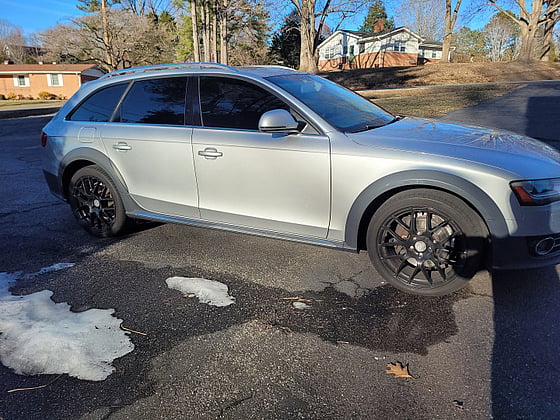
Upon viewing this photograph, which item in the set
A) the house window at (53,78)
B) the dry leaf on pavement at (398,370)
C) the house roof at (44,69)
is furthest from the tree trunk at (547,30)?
the house window at (53,78)

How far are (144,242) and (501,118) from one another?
399 inches

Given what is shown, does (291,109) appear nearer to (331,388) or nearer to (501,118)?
(331,388)

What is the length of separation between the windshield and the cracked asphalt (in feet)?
4.15

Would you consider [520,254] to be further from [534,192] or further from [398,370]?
[398,370]

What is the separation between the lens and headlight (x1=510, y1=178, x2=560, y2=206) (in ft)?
9.06

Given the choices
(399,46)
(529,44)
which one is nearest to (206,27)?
(529,44)

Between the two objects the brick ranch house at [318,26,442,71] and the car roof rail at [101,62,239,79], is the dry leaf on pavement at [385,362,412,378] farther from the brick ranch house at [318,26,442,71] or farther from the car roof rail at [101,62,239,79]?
the brick ranch house at [318,26,442,71]

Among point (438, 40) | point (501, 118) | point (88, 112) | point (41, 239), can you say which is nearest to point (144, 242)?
point (41, 239)

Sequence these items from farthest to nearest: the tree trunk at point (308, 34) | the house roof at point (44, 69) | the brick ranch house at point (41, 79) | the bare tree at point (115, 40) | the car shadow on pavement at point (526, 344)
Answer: the brick ranch house at point (41, 79), the house roof at point (44, 69), the bare tree at point (115, 40), the tree trunk at point (308, 34), the car shadow on pavement at point (526, 344)

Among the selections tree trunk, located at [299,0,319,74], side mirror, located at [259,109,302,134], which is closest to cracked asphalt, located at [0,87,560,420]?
side mirror, located at [259,109,302,134]

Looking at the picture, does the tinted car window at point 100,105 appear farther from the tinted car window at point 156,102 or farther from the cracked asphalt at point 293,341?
the cracked asphalt at point 293,341

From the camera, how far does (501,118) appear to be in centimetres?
1100

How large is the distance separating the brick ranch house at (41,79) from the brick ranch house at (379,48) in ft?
104

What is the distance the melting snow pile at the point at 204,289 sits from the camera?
3221 mm
